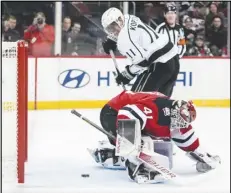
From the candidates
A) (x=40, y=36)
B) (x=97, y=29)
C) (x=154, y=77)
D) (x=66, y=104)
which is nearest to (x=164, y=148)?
(x=154, y=77)

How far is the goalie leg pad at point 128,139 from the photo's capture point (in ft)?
9.50

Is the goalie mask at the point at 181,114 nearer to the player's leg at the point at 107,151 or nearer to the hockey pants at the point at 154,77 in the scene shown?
the player's leg at the point at 107,151

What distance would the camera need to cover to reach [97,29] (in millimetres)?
6066

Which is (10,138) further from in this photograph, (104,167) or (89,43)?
(89,43)

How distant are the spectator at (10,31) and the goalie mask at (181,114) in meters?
3.15

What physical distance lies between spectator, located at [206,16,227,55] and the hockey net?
11.6ft

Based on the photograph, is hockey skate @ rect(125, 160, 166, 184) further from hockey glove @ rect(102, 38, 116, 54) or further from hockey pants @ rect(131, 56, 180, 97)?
hockey glove @ rect(102, 38, 116, 54)

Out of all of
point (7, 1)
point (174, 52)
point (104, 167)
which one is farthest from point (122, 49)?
point (7, 1)

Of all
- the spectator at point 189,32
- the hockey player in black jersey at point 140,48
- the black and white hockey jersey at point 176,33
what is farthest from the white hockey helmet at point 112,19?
the spectator at point 189,32

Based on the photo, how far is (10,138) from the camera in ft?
10.2

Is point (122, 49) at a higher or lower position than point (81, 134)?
higher

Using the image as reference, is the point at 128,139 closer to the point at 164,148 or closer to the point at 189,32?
the point at 164,148

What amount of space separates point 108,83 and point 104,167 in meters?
2.70

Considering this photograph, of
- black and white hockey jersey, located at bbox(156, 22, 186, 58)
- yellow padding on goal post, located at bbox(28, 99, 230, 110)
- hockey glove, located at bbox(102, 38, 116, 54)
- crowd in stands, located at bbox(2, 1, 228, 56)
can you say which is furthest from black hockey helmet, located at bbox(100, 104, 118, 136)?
crowd in stands, located at bbox(2, 1, 228, 56)
